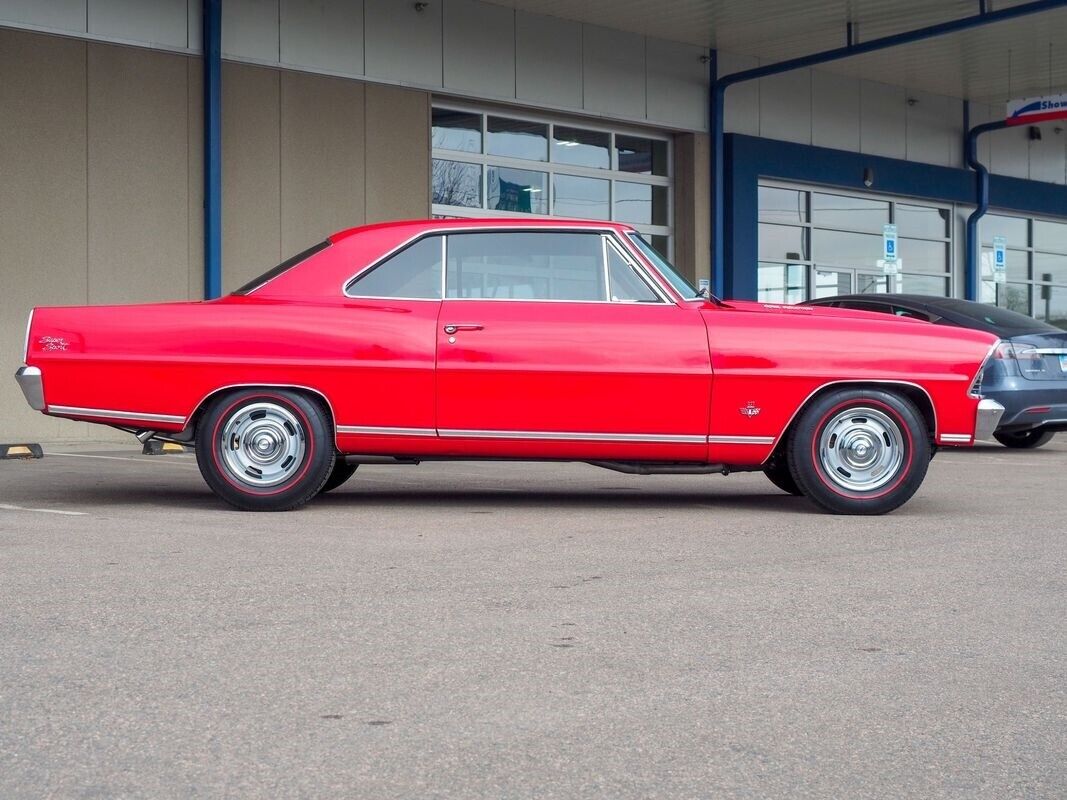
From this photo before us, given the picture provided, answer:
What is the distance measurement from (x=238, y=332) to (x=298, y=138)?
29.8ft

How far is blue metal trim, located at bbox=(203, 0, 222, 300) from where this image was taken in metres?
14.9

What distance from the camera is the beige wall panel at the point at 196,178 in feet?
49.8

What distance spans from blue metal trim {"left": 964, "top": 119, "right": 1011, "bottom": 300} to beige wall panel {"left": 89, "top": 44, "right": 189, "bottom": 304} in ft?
47.3

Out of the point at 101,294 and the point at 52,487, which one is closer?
the point at 52,487

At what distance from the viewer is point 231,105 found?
609 inches

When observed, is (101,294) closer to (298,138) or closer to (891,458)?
(298,138)

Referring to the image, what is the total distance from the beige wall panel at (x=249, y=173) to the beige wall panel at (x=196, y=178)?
10.1 inches

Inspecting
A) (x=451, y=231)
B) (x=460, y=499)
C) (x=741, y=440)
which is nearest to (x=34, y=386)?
(x=451, y=231)

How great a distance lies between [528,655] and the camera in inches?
161

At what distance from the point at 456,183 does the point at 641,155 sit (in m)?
3.36

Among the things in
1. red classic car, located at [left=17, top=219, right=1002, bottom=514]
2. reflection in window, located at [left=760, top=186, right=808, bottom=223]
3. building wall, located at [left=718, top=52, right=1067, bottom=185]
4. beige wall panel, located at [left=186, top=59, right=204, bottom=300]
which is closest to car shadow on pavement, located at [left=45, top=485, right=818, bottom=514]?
red classic car, located at [left=17, top=219, right=1002, bottom=514]

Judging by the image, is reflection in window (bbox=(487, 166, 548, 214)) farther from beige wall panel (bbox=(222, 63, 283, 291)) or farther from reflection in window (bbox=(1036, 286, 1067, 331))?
reflection in window (bbox=(1036, 286, 1067, 331))

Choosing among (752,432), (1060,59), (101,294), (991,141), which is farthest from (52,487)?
(991,141)

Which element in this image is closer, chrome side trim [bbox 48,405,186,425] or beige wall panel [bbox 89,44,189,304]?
chrome side trim [bbox 48,405,186,425]
